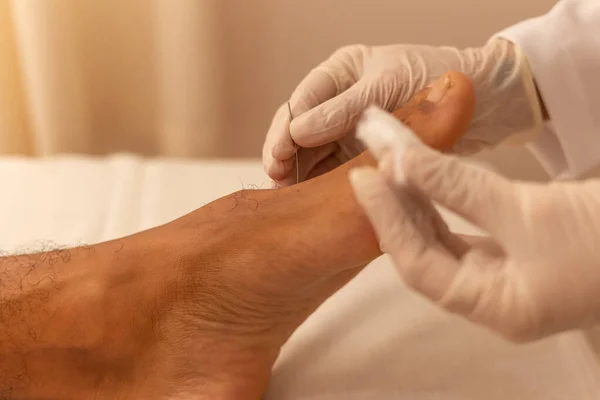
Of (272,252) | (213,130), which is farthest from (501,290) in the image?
(213,130)

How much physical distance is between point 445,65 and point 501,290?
43 centimetres

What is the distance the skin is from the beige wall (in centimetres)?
65

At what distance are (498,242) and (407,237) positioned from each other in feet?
0.24

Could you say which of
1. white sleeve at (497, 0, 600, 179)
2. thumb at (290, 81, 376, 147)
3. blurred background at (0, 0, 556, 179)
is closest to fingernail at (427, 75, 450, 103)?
thumb at (290, 81, 376, 147)

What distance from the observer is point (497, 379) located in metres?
0.70

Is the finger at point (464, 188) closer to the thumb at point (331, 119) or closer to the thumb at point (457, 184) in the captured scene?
the thumb at point (457, 184)

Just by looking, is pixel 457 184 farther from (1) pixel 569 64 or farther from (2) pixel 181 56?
(2) pixel 181 56

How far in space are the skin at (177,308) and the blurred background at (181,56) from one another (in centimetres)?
60

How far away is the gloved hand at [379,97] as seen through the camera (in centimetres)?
75

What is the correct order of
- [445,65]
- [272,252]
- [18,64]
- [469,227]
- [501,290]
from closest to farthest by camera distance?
[501,290], [272,252], [445,65], [469,227], [18,64]

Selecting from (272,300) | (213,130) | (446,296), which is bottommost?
(213,130)

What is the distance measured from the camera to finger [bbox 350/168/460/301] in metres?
0.48

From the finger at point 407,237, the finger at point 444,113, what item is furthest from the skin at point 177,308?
the finger at point 407,237

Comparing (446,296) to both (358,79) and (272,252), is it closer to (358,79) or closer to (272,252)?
(272,252)
